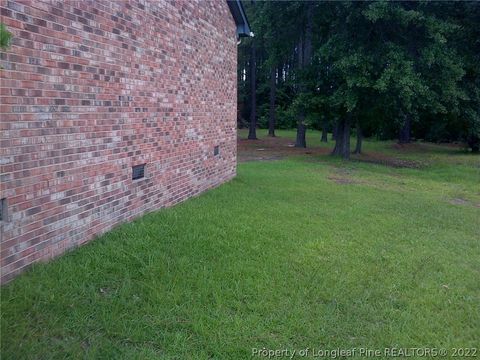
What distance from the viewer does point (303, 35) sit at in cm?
2092

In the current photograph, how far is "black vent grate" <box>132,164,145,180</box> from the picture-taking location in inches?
224

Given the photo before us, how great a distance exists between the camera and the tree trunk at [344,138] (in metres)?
18.2

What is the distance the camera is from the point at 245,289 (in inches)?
152

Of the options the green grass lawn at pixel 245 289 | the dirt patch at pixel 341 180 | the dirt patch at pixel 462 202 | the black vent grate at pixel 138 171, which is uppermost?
the black vent grate at pixel 138 171

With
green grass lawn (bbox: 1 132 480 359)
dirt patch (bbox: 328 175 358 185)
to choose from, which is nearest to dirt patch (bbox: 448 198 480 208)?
dirt patch (bbox: 328 175 358 185)

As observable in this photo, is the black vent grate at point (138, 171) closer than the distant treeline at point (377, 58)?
Yes

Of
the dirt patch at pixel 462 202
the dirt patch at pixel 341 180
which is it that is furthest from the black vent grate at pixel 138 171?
the dirt patch at pixel 462 202

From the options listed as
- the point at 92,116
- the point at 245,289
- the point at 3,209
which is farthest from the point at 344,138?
the point at 3,209

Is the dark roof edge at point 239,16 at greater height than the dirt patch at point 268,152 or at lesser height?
greater

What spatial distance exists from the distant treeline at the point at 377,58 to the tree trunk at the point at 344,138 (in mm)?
42

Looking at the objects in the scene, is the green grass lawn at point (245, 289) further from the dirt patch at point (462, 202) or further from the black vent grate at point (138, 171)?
the dirt patch at point (462, 202)

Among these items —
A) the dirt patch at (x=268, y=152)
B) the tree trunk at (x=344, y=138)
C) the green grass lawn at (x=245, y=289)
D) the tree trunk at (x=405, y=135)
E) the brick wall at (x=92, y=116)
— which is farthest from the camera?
the tree trunk at (x=405, y=135)

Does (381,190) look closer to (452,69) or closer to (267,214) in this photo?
(267,214)

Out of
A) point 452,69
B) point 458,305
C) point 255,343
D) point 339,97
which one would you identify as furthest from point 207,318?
point 452,69
